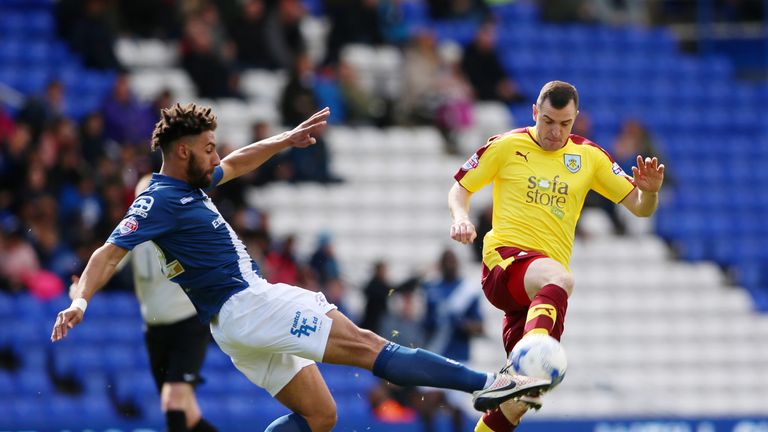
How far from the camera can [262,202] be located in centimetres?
1620

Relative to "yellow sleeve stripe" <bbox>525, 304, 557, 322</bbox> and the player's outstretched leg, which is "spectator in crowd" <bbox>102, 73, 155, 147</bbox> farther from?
"yellow sleeve stripe" <bbox>525, 304, 557, 322</bbox>

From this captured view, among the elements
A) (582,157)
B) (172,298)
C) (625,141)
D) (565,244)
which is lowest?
(172,298)

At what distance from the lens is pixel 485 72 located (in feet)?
60.1

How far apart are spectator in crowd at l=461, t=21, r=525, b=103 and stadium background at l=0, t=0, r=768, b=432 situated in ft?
0.27

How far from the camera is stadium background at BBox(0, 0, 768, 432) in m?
14.1

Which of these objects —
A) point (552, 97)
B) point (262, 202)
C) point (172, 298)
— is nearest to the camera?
point (552, 97)

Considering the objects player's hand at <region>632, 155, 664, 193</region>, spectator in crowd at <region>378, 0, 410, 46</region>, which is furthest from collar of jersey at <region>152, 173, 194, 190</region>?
spectator in crowd at <region>378, 0, 410, 46</region>

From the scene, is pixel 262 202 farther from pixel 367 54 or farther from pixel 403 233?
pixel 367 54

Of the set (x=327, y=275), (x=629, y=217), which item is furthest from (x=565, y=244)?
(x=629, y=217)

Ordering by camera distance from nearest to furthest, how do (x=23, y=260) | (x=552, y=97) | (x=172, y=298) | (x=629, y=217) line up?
(x=552, y=97), (x=172, y=298), (x=23, y=260), (x=629, y=217)

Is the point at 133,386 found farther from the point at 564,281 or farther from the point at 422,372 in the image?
the point at 564,281

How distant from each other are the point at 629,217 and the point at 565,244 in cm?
927

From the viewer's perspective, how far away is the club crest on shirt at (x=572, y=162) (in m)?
8.65

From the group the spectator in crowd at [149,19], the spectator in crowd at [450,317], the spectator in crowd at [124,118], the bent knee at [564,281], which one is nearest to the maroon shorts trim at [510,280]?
the bent knee at [564,281]
